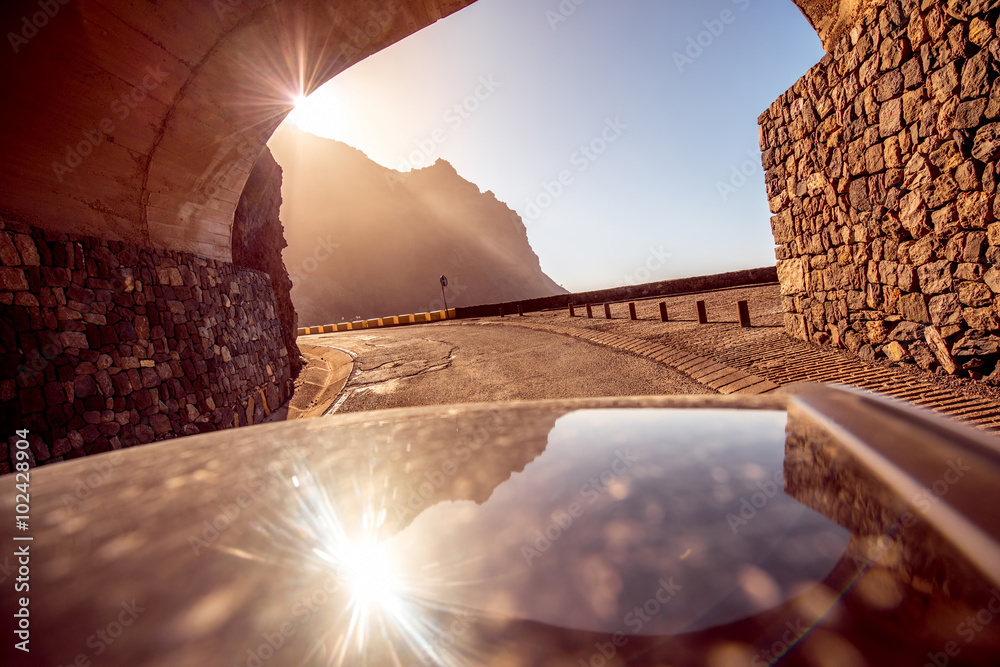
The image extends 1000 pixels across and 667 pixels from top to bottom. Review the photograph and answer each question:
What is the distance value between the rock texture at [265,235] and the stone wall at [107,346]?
3602 millimetres

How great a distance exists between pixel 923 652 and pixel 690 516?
0.88ft

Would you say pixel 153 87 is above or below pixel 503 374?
above

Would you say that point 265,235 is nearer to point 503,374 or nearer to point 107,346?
point 107,346

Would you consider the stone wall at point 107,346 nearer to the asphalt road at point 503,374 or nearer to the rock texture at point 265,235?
the asphalt road at point 503,374

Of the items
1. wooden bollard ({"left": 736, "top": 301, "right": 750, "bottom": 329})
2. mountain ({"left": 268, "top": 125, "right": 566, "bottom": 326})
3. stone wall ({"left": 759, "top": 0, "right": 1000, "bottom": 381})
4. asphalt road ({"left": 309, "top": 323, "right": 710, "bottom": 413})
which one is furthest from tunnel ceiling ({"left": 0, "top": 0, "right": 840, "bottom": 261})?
mountain ({"left": 268, "top": 125, "right": 566, "bottom": 326})

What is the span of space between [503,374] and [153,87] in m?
5.51

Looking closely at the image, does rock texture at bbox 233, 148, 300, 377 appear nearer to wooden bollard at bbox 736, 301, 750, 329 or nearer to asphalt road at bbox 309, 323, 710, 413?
asphalt road at bbox 309, 323, 710, 413

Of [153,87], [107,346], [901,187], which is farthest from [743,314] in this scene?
[107,346]

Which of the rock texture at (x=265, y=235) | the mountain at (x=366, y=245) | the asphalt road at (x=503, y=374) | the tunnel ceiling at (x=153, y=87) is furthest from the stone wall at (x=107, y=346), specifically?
the mountain at (x=366, y=245)

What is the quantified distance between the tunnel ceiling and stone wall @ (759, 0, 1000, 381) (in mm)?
881

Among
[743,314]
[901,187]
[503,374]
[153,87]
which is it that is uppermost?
[153,87]

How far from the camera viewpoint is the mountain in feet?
229

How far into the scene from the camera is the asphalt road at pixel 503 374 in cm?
544

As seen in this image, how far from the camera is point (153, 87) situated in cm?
467
